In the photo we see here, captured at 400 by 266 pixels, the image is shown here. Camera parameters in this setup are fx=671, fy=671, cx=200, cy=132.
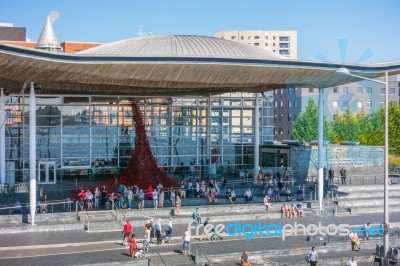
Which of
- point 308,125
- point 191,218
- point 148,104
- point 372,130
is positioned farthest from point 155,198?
point 308,125

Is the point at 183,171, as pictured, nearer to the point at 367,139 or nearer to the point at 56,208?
the point at 56,208

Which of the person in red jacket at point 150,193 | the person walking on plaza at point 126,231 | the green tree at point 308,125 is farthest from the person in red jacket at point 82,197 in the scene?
the green tree at point 308,125

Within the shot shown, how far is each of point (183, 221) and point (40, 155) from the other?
50.7ft

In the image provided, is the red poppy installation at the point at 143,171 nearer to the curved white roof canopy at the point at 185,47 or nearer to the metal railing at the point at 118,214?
the metal railing at the point at 118,214

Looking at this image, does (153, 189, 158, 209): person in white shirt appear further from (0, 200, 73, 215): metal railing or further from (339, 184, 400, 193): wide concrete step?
(339, 184, 400, 193): wide concrete step

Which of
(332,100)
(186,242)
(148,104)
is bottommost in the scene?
(186,242)

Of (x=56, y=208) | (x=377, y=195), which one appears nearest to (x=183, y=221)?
(x=56, y=208)

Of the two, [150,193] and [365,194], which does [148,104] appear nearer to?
[150,193]

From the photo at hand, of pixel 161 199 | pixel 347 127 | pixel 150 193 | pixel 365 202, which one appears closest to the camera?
pixel 161 199

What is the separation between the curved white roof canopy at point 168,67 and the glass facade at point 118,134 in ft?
11.8

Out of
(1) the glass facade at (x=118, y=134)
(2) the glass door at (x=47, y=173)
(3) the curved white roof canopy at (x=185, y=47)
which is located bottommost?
(2) the glass door at (x=47, y=173)

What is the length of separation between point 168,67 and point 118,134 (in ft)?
52.0

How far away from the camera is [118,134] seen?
47406mm

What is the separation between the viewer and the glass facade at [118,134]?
44781mm
